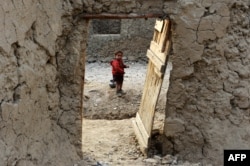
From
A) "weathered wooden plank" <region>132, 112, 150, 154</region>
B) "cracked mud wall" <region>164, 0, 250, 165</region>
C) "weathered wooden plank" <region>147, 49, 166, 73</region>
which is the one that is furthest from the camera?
"weathered wooden plank" <region>132, 112, 150, 154</region>

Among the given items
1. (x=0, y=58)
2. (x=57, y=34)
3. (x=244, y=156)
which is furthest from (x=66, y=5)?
(x=244, y=156)

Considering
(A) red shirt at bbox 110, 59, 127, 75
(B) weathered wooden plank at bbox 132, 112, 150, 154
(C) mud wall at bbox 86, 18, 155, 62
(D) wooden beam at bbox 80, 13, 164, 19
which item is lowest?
(B) weathered wooden plank at bbox 132, 112, 150, 154

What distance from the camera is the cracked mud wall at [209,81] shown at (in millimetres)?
5305

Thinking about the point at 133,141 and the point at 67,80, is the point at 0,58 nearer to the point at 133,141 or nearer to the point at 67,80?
the point at 67,80

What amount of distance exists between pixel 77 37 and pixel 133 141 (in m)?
2.04

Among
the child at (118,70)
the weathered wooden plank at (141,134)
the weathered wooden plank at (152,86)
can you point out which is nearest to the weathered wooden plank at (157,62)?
the weathered wooden plank at (152,86)

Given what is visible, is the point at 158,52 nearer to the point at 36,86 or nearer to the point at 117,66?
the point at 36,86

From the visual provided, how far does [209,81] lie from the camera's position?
5504 millimetres

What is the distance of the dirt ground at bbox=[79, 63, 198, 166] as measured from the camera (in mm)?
5824

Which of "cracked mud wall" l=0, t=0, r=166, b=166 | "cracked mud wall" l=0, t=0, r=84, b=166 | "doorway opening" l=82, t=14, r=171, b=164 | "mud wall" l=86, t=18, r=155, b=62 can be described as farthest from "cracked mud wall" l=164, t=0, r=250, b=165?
"mud wall" l=86, t=18, r=155, b=62

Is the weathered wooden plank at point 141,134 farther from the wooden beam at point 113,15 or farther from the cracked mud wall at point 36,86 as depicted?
the wooden beam at point 113,15

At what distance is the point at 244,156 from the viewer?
218 inches

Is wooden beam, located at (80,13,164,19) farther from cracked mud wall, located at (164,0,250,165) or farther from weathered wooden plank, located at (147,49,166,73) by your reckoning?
weathered wooden plank, located at (147,49,166,73)

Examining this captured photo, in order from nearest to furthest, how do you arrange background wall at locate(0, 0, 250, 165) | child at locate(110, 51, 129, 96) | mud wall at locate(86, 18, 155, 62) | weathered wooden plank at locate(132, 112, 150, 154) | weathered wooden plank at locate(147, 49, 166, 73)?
background wall at locate(0, 0, 250, 165)
weathered wooden plank at locate(147, 49, 166, 73)
weathered wooden plank at locate(132, 112, 150, 154)
child at locate(110, 51, 129, 96)
mud wall at locate(86, 18, 155, 62)
